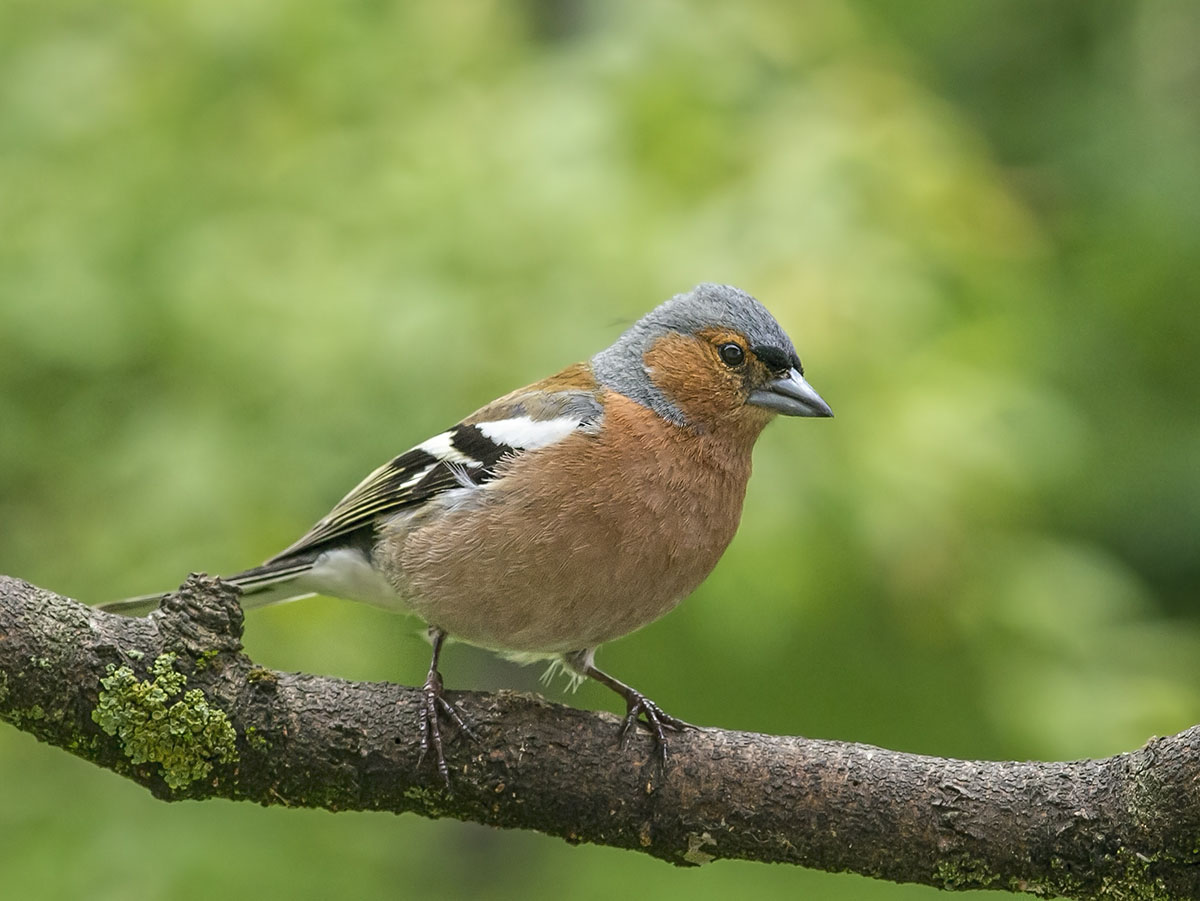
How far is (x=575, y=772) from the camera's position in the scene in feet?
11.4

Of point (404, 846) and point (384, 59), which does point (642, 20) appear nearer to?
point (384, 59)

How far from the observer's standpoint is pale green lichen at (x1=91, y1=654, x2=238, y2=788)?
314 centimetres

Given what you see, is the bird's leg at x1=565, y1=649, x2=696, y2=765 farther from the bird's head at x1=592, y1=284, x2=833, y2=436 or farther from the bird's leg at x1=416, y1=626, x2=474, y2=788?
the bird's head at x1=592, y1=284, x2=833, y2=436

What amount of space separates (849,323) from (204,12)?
7.85 feet

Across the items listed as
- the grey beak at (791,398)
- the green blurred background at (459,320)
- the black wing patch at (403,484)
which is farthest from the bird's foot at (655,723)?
the grey beak at (791,398)

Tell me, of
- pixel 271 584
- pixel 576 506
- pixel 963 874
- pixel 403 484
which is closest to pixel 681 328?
pixel 576 506

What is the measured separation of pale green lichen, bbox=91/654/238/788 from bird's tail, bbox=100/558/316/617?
761 millimetres

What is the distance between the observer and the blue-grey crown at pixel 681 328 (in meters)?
4.18

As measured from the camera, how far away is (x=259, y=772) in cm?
333

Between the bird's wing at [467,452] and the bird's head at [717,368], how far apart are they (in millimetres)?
182

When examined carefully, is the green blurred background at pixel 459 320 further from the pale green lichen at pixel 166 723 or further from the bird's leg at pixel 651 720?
the pale green lichen at pixel 166 723

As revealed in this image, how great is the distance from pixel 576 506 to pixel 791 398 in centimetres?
79

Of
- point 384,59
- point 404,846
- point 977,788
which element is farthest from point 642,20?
point 404,846

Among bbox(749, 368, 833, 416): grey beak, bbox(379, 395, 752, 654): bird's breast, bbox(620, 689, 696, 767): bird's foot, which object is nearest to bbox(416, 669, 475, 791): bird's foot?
bbox(379, 395, 752, 654): bird's breast
